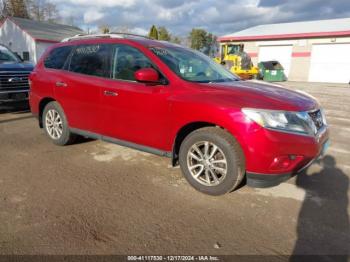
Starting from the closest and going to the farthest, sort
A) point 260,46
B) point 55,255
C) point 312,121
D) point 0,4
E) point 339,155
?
point 55,255 → point 312,121 → point 339,155 → point 260,46 → point 0,4

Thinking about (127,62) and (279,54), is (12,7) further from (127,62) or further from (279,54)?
(127,62)

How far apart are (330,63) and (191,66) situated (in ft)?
77.4

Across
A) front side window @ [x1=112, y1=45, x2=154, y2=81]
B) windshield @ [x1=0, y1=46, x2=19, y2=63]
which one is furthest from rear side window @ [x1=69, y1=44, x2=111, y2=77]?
windshield @ [x1=0, y1=46, x2=19, y2=63]

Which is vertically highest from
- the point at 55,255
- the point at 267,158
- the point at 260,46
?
the point at 260,46

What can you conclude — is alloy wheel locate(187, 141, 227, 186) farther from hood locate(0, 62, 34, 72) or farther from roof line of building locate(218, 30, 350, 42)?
roof line of building locate(218, 30, 350, 42)

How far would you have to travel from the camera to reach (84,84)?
178 inches

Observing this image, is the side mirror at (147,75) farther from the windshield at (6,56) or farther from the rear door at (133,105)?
the windshield at (6,56)

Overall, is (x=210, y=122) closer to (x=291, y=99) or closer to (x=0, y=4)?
(x=291, y=99)

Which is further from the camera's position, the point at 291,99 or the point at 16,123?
the point at 16,123

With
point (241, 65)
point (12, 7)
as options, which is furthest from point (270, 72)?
point (12, 7)

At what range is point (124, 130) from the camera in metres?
4.20

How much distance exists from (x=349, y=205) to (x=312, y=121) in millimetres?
1035

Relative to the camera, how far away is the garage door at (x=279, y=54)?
2598cm

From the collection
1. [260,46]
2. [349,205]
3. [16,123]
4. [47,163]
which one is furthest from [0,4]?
[349,205]
